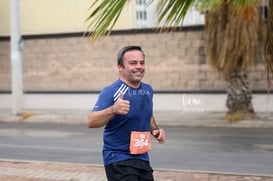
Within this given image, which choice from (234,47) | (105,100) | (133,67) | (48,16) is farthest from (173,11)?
(48,16)

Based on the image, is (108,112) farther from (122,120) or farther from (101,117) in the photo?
(122,120)

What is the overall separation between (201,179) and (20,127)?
9377mm

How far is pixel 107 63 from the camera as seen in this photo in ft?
64.1

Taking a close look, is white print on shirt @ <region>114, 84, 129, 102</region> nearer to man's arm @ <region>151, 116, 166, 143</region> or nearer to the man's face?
the man's face

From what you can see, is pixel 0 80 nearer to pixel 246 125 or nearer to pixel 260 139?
pixel 246 125

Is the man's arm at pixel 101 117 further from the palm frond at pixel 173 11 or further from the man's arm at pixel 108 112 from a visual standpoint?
the palm frond at pixel 173 11

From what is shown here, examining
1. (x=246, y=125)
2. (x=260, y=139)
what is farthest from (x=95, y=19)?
(x=246, y=125)

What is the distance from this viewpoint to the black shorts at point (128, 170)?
4152 mm

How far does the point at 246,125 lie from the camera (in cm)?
1477

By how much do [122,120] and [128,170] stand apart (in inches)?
15.0

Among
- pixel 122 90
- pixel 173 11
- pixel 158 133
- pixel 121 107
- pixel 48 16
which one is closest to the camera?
pixel 173 11

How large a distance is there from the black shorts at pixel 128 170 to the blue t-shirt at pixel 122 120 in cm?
4

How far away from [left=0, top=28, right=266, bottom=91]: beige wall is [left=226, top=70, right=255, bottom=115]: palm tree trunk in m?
1.53

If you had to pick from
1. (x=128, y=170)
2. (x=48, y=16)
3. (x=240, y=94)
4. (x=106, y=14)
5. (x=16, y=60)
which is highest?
(x=48, y=16)
